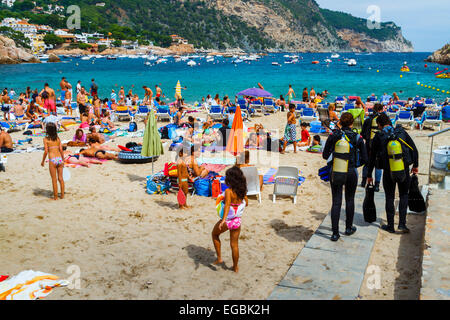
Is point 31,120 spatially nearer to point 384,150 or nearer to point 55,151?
point 55,151

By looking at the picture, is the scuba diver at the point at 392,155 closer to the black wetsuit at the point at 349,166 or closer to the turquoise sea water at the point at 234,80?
the black wetsuit at the point at 349,166

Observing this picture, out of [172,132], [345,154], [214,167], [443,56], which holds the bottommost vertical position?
[214,167]

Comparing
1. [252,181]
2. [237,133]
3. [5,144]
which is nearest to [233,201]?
[252,181]

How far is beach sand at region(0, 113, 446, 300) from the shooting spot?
4473 millimetres

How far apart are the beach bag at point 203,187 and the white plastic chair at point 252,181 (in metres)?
0.89

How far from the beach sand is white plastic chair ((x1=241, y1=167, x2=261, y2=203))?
240mm

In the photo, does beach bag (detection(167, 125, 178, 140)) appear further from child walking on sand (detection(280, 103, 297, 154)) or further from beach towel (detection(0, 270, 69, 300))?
beach towel (detection(0, 270, 69, 300))

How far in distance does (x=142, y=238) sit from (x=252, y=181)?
248cm

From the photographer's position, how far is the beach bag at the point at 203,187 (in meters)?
7.67

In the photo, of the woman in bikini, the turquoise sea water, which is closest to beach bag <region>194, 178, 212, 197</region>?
the woman in bikini

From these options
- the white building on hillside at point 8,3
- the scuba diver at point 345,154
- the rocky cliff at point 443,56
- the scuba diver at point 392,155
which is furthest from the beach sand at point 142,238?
the white building on hillside at point 8,3

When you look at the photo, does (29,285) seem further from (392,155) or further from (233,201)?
Answer: (392,155)

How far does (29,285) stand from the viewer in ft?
13.6

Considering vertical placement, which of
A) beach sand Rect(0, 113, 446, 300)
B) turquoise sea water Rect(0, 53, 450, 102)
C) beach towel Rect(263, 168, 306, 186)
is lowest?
beach sand Rect(0, 113, 446, 300)
